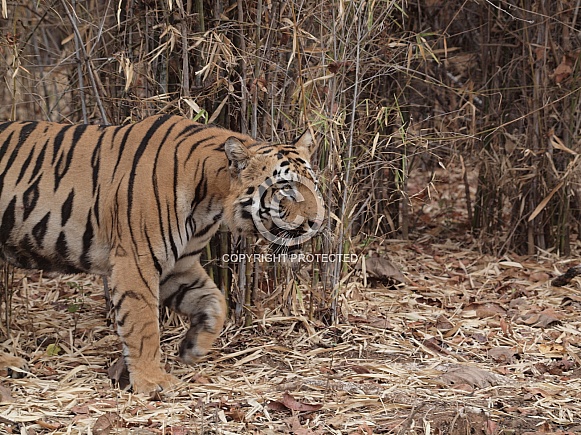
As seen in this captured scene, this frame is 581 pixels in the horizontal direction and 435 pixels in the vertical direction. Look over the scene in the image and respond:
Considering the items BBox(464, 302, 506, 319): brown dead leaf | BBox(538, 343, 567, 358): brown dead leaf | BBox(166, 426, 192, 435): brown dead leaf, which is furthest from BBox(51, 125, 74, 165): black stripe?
BBox(538, 343, 567, 358): brown dead leaf

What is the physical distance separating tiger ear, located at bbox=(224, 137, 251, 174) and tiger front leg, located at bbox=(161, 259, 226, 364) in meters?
0.64

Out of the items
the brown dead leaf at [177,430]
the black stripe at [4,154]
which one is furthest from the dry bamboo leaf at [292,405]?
the black stripe at [4,154]

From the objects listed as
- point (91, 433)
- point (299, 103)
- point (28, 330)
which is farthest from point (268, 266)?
point (91, 433)

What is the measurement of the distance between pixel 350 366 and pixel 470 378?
1.99 feet

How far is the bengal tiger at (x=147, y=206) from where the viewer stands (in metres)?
4.18

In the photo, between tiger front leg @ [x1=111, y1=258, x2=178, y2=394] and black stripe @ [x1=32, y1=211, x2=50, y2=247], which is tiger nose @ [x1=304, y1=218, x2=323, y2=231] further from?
black stripe @ [x1=32, y1=211, x2=50, y2=247]

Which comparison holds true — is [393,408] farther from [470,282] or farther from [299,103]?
[470,282]

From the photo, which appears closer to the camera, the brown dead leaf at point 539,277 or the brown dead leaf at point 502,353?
the brown dead leaf at point 502,353

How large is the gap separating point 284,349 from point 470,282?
1902mm

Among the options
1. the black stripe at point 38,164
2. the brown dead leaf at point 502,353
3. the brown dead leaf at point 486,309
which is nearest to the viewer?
the black stripe at point 38,164

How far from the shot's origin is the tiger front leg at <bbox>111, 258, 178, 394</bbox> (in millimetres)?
4156

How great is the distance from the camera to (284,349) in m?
4.66

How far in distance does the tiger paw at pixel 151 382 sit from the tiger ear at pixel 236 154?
1.04 meters

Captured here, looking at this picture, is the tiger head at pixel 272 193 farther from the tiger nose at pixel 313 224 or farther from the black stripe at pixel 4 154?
the black stripe at pixel 4 154
